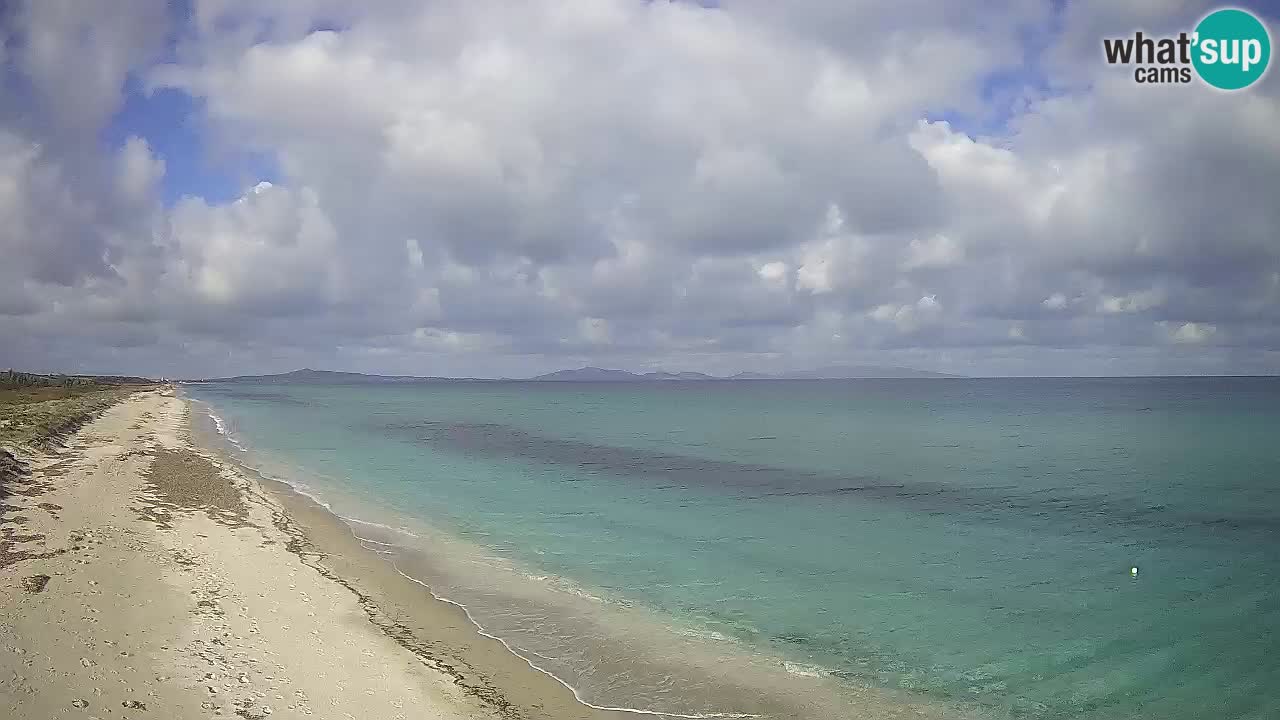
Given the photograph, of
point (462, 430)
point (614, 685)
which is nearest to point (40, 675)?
point (614, 685)

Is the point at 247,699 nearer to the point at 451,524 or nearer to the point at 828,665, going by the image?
the point at 828,665

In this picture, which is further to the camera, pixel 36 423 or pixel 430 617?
pixel 36 423

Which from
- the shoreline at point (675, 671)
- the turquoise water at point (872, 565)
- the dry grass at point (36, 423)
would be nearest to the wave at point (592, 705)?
the shoreline at point (675, 671)

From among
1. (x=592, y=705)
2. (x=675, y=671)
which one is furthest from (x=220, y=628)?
(x=675, y=671)

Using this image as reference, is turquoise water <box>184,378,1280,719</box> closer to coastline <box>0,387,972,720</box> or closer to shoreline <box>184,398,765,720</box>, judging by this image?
shoreline <box>184,398,765,720</box>

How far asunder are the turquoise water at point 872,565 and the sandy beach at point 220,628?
1496 mm

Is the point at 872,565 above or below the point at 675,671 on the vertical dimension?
below

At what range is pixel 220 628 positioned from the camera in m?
12.6

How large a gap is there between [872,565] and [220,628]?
17190 millimetres

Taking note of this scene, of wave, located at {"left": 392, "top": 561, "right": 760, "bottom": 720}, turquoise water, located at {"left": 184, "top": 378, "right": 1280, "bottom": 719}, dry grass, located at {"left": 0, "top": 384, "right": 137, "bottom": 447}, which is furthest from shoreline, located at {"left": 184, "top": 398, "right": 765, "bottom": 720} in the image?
dry grass, located at {"left": 0, "top": 384, "right": 137, "bottom": 447}

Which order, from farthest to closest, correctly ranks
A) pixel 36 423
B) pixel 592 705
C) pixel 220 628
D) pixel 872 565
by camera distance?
pixel 36 423
pixel 872 565
pixel 220 628
pixel 592 705

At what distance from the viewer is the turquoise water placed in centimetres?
1318

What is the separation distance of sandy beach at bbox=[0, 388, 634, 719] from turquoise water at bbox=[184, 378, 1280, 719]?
150 centimetres

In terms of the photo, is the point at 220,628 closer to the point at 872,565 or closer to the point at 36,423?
the point at 872,565
